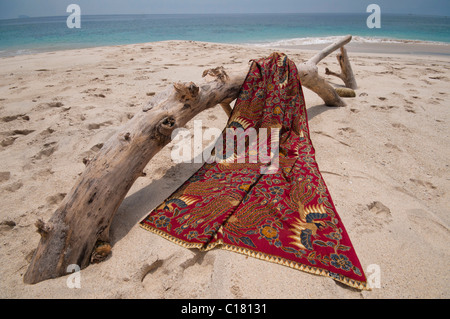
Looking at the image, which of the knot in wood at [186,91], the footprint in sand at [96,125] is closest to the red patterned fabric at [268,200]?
the knot in wood at [186,91]

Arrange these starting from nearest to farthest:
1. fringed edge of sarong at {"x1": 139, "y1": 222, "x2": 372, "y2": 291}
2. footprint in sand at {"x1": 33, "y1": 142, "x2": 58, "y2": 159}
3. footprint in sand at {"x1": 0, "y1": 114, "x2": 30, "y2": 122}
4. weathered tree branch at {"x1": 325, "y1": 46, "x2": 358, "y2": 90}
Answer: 1. fringed edge of sarong at {"x1": 139, "y1": 222, "x2": 372, "y2": 291}
2. footprint in sand at {"x1": 33, "y1": 142, "x2": 58, "y2": 159}
3. footprint in sand at {"x1": 0, "y1": 114, "x2": 30, "y2": 122}
4. weathered tree branch at {"x1": 325, "y1": 46, "x2": 358, "y2": 90}

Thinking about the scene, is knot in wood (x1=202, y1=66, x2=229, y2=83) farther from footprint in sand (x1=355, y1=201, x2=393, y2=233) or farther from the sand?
footprint in sand (x1=355, y1=201, x2=393, y2=233)

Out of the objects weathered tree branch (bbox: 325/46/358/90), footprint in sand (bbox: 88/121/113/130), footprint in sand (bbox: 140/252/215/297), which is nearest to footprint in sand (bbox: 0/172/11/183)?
footprint in sand (bbox: 88/121/113/130)

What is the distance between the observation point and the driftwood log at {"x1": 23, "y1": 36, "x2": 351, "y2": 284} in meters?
1.38

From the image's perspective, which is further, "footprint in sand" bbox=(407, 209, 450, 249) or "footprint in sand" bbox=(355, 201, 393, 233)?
"footprint in sand" bbox=(355, 201, 393, 233)

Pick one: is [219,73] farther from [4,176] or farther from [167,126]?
[4,176]

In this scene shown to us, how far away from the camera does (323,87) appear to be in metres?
3.40

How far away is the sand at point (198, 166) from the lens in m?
1.37

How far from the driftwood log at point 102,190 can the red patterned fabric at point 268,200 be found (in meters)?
0.37

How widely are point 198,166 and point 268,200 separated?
0.91 metres

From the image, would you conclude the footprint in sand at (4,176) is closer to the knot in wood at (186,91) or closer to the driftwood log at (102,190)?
the driftwood log at (102,190)

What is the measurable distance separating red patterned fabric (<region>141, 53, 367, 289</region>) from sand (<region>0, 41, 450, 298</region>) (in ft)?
0.32
